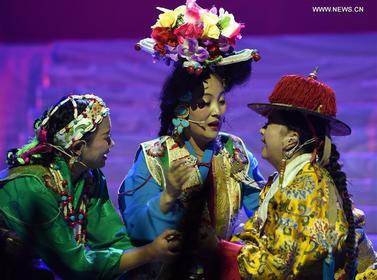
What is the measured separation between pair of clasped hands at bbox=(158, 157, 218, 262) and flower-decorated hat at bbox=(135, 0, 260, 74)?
1.71 feet

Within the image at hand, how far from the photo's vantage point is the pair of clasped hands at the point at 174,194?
10.3 feet

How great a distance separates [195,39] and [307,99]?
602 millimetres

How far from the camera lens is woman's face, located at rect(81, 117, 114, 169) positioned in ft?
11.4

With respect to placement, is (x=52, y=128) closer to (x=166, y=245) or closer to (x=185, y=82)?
(x=185, y=82)

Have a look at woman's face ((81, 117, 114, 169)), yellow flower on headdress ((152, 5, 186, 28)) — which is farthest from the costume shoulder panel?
yellow flower on headdress ((152, 5, 186, 28))

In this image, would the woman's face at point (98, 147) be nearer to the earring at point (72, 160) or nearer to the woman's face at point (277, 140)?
the earring at point (72, 160)

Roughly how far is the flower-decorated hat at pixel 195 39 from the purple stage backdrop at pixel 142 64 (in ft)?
4.57

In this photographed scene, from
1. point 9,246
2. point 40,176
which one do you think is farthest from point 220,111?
point 9,246

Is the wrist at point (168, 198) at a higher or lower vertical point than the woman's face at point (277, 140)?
lower

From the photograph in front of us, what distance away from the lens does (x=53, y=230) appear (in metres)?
3.30

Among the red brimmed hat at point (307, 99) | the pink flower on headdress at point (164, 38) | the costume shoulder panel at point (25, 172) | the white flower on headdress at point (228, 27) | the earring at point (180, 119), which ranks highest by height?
the white flower on headdress at point (228, 27)

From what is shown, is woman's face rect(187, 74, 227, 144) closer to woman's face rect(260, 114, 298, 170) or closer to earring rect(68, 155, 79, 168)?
woman's face rect(260, 114, 298, 170)

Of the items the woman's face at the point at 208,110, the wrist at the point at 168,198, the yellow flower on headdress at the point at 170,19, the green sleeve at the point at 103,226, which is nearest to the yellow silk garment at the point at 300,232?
the wrist at the point at 168,198

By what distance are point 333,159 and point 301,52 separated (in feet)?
7.35
